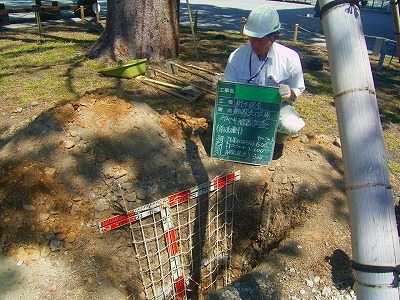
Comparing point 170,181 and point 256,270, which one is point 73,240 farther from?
point 256,270

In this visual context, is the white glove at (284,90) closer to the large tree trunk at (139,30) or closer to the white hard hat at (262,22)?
the white hard hat at (262,22)

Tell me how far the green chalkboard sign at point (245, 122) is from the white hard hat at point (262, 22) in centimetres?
45

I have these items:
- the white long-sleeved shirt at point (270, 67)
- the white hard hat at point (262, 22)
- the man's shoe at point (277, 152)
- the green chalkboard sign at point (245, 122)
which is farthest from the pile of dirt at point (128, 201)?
the white hard hat at point (262, 22)

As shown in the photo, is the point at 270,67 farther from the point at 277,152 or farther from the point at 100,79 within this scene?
the point at 100,79

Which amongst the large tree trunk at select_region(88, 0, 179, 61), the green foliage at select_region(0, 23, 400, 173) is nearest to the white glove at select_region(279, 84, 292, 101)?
the green foliage at select_region(0, 23, 400, 173)

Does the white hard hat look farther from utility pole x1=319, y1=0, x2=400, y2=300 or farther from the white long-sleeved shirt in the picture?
utility pole x1=319, y1=0, x2=400, y2=300

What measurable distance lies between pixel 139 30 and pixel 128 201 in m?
4.40

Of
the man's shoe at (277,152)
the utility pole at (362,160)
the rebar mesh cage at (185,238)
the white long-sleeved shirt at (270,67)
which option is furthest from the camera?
the man's shoe at (277,152)

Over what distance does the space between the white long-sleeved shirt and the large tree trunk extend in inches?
147

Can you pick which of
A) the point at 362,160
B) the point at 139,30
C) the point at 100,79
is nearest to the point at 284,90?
the point at 362,160

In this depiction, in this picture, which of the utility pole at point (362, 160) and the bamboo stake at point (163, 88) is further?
the bamboo stake at point (163, 88)

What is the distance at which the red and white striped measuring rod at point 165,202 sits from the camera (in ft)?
10.5

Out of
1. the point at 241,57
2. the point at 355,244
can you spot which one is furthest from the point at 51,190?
the point at 355,244

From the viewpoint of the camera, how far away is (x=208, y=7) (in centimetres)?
1956
